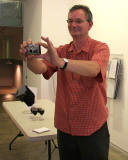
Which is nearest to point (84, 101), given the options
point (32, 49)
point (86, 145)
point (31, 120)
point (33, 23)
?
point (86, 145)

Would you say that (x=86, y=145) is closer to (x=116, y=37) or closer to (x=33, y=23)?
(x=116, y=37)

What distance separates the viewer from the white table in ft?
6.89

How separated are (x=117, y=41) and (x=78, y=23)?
2.18 metres

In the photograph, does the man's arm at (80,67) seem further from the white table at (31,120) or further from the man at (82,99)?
the white table at (31,120)

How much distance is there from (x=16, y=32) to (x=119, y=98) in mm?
3683

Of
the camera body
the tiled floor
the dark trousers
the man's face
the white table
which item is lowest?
the tiled floor

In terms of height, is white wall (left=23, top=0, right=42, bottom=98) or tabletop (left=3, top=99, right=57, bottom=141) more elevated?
white wall (left=23, top=0, right=42, bottom=98)

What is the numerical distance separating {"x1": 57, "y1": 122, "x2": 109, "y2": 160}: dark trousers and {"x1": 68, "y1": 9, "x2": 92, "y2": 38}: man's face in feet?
1.92

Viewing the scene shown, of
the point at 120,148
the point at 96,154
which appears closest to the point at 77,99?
the point at 96,154

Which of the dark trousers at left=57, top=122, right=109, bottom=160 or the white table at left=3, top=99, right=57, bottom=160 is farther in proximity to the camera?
the white table at left=3, top=99, right=57, bottom=160

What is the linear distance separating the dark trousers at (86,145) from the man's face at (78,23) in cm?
59

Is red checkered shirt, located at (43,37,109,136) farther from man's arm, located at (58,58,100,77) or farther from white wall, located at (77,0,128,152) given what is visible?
white wall, located at (77,0,128,152)

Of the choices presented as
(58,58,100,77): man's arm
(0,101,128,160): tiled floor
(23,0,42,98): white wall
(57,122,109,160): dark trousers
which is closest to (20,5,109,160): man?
(57,122,109,160): dark trousers

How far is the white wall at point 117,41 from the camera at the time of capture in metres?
3.38
